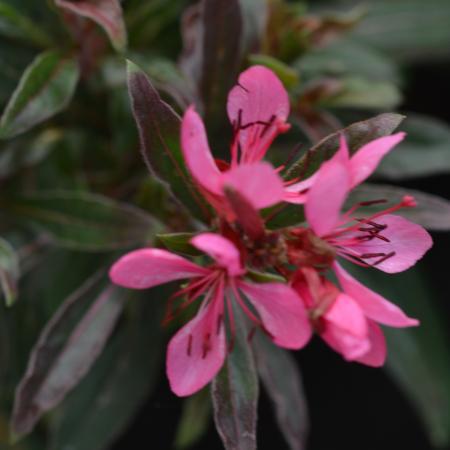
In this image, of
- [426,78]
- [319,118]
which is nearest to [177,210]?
[319,118]

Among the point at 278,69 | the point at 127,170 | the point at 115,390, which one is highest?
the point at 278,69

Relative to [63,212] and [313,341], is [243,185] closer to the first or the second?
[63,212]

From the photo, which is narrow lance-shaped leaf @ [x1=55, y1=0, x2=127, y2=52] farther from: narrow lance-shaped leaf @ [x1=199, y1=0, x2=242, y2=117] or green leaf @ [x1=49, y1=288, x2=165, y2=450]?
green leaf @ [x1=49, y1=288, x2=165, y2=450]

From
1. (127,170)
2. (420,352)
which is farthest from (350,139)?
(420,352)

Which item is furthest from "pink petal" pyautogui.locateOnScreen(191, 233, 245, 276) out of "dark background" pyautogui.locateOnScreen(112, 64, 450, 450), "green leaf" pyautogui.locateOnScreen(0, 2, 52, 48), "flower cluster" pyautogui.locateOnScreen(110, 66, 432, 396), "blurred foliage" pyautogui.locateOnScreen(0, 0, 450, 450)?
"dark background" pyautogui.locateOnScreen(112, 64, 450, 450)

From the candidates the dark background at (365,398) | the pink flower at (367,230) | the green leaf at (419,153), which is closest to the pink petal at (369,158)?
the pink flower at (367,230)

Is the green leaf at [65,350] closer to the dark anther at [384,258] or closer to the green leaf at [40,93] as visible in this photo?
the green leaf at [40,93]

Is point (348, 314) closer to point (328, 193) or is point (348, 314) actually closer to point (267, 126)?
point (328, 193)
